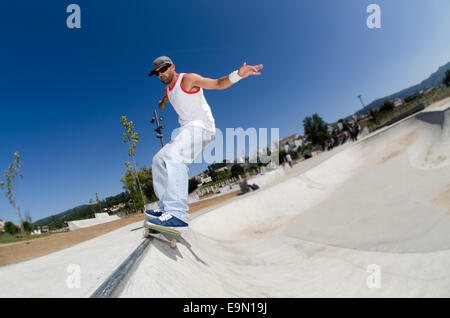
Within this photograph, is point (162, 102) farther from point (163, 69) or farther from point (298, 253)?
point (298, 253)

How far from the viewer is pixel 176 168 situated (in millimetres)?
2324

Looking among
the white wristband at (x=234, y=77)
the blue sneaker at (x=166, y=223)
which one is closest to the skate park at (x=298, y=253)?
the blue sneaker at (x=166, y=223)

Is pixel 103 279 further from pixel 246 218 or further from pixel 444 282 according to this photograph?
pixel 246 218

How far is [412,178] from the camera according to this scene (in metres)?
5.11

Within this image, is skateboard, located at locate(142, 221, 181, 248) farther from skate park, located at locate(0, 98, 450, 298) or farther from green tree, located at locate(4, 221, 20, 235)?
green tree, located at locate(4, 221, 20, 235)

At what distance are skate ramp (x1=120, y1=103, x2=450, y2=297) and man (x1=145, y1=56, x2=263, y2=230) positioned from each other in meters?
0.42

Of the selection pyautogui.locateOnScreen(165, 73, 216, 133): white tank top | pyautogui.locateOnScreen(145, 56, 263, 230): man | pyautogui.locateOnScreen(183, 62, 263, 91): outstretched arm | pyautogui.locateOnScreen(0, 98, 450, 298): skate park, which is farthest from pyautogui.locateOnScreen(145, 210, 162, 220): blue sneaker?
pyautogui.locateOnScreen(183, 62, 263, 91): outstretched arm

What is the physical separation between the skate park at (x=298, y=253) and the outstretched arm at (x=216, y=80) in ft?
6.29

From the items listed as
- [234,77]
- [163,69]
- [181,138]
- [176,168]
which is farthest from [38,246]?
[234,77]

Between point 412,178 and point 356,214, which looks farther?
point 412,178

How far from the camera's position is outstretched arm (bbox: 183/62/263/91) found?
2.34m
